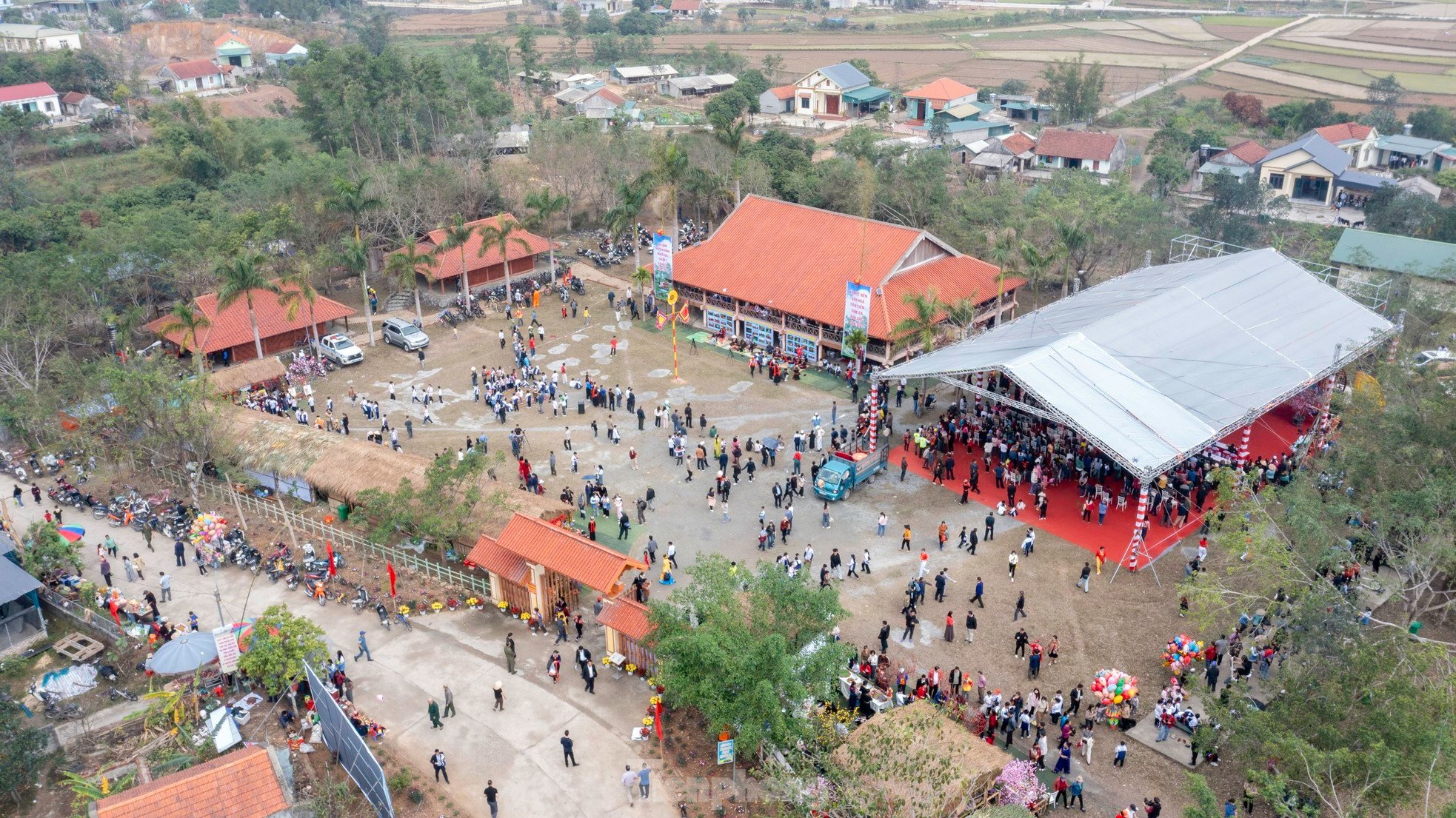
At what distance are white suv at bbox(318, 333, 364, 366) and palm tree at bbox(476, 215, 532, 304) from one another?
7306mm

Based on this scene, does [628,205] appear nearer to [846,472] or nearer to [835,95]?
[846,472]

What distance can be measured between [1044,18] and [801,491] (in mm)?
133333

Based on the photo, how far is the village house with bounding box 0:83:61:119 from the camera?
7169 centimetres

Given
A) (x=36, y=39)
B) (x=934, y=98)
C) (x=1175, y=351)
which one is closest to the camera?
(x=1175, y=351)

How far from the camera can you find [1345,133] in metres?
67.9

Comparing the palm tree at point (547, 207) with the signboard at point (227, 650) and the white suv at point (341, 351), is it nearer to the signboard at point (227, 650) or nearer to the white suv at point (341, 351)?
the white suv at point (341, 351)

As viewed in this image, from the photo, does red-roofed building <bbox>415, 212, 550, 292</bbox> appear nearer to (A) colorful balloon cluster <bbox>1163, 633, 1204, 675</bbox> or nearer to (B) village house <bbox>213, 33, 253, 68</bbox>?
(A) colorful balloon cluster <bbox>1163, 633, 1204, 675</bbox>

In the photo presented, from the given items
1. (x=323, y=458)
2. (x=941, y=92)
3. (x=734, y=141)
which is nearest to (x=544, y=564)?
(x=323, y=458)

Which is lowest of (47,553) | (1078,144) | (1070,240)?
(47,553)

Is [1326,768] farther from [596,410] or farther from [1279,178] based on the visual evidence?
[1279,178]

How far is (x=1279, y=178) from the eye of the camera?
6331 cm

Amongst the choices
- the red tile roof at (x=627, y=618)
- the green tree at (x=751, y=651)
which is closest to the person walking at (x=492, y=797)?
the green tree at (x=751, y=651)

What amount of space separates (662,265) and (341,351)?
13.4 meters

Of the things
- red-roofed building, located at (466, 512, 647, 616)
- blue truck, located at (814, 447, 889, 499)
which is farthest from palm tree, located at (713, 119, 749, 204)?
red-roofed building, located at (466, 512, 647, 616)
